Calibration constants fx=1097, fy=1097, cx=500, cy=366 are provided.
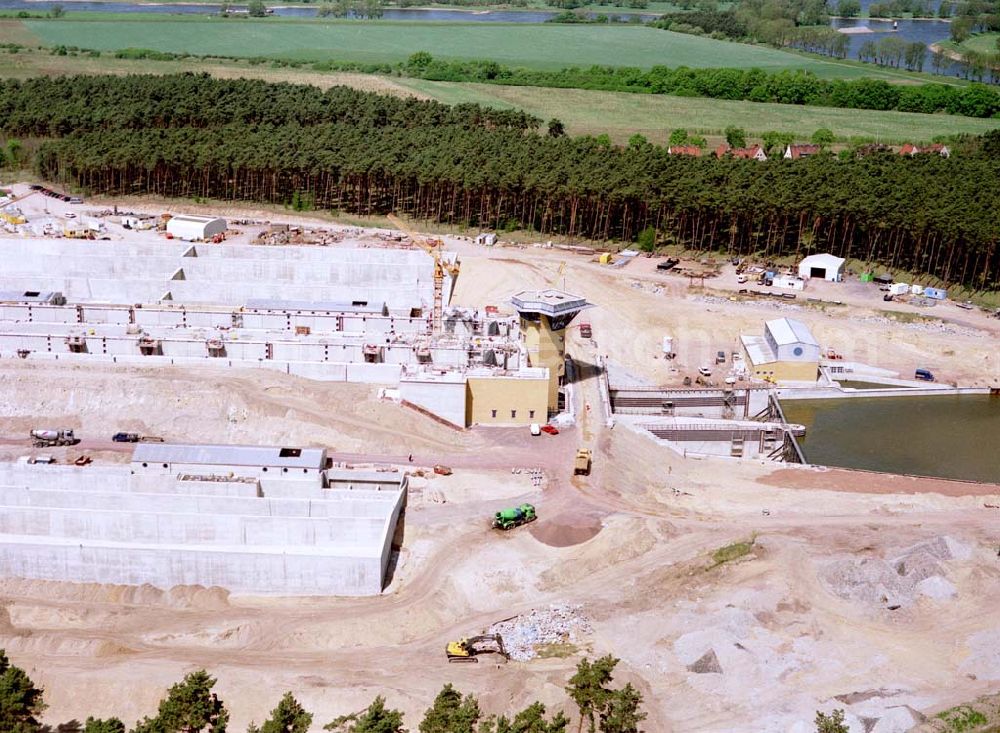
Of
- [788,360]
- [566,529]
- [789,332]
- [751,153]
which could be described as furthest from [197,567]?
[751,153]

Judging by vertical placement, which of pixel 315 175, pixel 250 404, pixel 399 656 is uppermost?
pixel 315 175

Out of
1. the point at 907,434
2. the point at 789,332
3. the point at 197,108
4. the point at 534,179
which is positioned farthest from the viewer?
the point at 197,108

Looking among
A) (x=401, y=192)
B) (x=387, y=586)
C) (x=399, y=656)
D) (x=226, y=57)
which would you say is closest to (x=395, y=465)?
(x=387, y=586)

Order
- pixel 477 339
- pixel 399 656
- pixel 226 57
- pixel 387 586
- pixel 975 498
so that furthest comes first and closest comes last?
pixel 226 57 < pixel 477 339 < pixel 975 498 < pixel 387 586 < pixel 399 656

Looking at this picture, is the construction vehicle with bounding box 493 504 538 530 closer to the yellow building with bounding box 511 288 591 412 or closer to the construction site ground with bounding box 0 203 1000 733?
the construction site ground with bounding box 0 203 1000 733

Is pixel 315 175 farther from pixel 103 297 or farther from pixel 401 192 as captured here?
pixel 103 297

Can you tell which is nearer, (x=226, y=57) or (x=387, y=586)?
(x=387, y=586)

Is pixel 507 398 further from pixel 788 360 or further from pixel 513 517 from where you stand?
pixel 788 360
